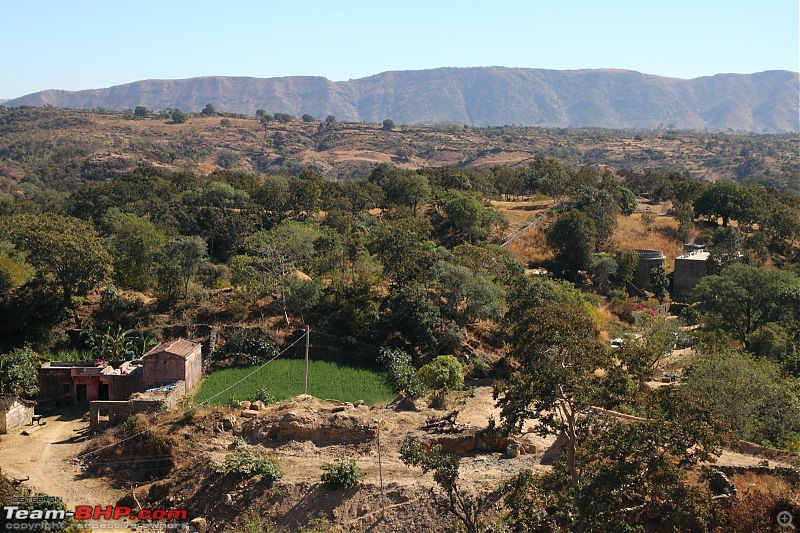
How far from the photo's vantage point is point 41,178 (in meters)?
87.9

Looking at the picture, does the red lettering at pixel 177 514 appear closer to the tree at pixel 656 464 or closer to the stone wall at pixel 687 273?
the tree at pixel 656 464

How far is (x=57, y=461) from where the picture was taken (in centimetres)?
1877

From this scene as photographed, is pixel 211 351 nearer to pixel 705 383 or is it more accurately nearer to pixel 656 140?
pixel 705 383

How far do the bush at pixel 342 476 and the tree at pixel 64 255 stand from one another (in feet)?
57.8

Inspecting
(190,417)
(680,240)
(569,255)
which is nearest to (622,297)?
(569,255)

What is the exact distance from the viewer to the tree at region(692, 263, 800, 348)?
30.2 metres

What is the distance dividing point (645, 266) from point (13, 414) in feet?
111

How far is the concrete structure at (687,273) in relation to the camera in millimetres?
38844

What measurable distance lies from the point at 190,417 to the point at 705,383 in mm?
14619

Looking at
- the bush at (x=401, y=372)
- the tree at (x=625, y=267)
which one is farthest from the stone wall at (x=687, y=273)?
the bush at (x=401, y=372)

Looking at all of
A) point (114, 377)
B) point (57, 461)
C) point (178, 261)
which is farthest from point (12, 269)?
point (57, 461)

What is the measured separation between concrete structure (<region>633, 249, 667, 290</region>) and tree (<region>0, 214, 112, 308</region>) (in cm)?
2964

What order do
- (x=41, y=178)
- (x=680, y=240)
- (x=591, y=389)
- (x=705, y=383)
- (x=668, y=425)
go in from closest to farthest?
(x=668, y=425) < (x=591, y=389) < (x=705, y=383) < (x=680, y=240) < (x=41, y=178)

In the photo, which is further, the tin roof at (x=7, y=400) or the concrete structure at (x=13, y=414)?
the tin roof at (x=7, y=400)
